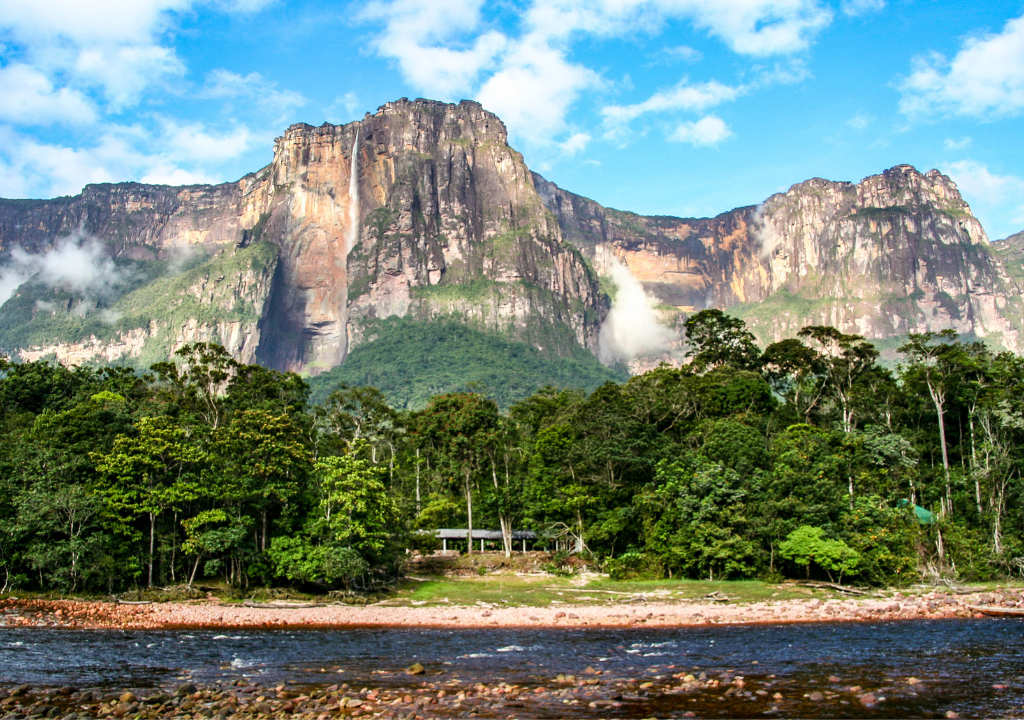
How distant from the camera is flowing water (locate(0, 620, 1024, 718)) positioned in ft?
67.1

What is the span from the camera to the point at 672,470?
54562 mm

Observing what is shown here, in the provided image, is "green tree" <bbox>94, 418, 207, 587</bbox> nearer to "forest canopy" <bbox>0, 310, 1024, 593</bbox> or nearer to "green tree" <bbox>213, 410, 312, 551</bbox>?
"forest canopy" <bbox>0, 310, 1024, 593</bbox>

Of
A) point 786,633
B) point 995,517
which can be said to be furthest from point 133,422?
point 995,517

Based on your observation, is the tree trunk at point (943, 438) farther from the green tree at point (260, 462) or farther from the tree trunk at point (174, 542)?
the tree trunk at point (174, 542)

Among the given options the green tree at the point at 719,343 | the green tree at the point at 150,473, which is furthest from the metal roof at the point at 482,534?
the green tree at the point at 719,343

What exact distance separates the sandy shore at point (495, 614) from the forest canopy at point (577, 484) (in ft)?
13.1

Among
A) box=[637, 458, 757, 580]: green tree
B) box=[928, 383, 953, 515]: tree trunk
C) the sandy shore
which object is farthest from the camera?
box=[928, 383, 953, 515]: tree trunk

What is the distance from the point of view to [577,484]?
6131cm

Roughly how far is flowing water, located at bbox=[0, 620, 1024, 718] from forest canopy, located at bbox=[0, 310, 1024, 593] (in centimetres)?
1060

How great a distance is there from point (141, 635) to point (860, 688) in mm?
28693

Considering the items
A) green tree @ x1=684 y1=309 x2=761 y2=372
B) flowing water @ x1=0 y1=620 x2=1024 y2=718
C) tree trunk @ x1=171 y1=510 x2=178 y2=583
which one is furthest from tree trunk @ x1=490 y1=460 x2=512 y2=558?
green tree @ x1=684 y1=309 x2=761 y2=372

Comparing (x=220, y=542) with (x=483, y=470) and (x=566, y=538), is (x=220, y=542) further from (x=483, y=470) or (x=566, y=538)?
(x=483, y=470)

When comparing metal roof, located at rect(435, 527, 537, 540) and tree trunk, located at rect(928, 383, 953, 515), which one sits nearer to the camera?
tree trunk, located at rect(928, 383, 953, 515)

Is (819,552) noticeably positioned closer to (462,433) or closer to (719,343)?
(462,433)
